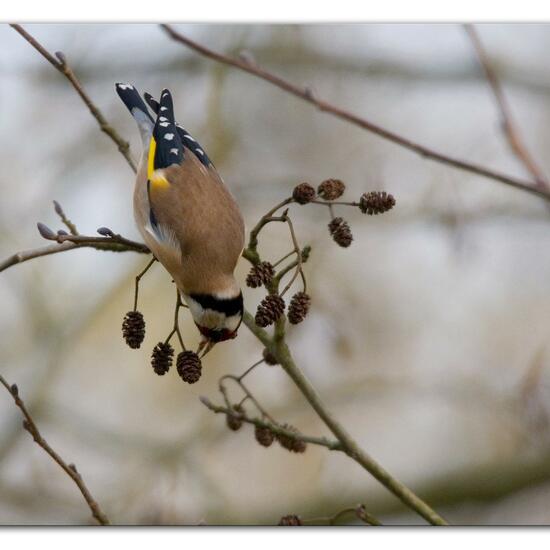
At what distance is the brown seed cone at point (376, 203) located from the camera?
137cm

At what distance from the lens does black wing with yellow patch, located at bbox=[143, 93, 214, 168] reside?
6.44 feet

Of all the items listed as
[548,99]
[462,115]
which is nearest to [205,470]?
[462,115]

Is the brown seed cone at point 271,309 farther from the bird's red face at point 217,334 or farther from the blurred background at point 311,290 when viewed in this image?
the blurred background at point 311,290

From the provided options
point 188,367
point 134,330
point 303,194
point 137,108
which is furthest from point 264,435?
point 137,108

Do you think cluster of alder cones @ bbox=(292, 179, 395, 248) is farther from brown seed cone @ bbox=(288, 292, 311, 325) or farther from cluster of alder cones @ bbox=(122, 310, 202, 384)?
cluster of alder cones @ bbox=(122, 310, 202, 384)

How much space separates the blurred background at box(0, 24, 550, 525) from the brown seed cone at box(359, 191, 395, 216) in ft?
1.98

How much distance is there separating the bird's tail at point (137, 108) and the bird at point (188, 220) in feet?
0.08

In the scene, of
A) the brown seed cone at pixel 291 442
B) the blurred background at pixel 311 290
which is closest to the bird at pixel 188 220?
the blurred background at pixel 311 290

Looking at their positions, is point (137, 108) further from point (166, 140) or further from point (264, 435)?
point (264, 435)

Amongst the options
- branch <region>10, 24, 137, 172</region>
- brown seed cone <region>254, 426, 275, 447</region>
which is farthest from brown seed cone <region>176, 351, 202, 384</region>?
branch <region>10, 24, 137, 172</region>

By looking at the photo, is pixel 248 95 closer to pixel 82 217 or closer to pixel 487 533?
pixel 82 217

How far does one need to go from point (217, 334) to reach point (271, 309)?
423 mm
